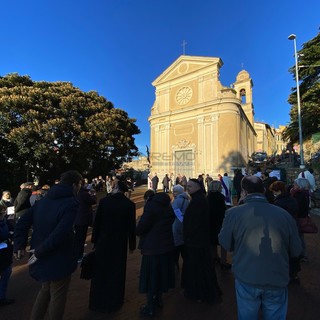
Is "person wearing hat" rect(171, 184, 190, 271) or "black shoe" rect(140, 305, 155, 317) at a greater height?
"person wearing hat" rect(171, 184, 190, 271)

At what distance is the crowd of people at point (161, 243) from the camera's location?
204 centimetres

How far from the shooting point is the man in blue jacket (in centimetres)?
200

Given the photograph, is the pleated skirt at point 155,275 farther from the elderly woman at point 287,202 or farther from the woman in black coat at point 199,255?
the elderly woman at point 287,202

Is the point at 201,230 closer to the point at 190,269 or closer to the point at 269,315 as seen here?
the point at 190,269

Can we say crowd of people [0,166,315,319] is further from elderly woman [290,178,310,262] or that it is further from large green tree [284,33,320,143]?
large green tree [284,33,320,143]

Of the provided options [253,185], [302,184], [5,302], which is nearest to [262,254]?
[253,185]

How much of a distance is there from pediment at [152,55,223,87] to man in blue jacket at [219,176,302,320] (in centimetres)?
2459

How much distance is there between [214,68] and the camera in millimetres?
24234

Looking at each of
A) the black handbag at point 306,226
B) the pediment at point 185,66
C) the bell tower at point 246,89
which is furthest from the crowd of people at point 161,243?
the bell tower at point 246,89

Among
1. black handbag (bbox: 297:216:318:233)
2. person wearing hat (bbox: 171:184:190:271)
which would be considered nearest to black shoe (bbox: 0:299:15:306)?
person wearing hat (bbox: 171:184:190:271)

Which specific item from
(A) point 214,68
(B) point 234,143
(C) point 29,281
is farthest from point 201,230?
(A) point 214,68

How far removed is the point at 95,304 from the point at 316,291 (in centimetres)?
356

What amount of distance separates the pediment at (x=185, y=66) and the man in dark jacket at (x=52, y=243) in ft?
80.5

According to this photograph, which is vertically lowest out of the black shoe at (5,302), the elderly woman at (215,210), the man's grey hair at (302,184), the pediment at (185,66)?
the black shoe at (5,302)
